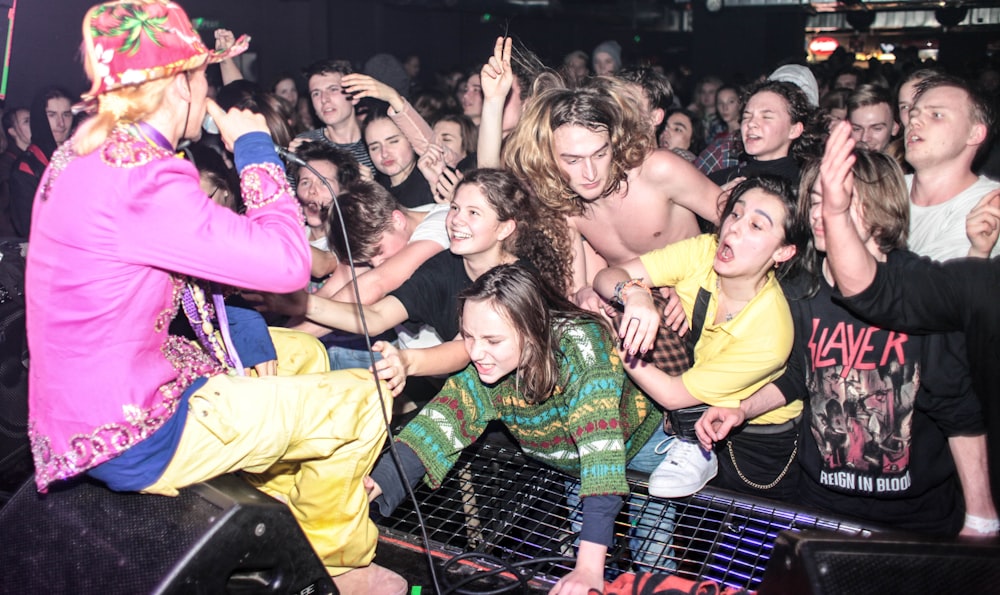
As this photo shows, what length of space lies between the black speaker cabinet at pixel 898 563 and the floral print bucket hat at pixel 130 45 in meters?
1.60

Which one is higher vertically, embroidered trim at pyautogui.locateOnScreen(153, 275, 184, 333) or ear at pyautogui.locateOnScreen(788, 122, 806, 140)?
ear at pyautogui.locateOnScreen(788, 122, 806, 140)

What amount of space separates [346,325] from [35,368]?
1083 millimetres

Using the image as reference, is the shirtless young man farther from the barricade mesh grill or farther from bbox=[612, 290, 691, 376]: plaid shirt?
the barricade mesh grill

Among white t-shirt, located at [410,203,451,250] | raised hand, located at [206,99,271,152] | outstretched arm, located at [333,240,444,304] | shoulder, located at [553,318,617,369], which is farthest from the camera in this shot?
white t-shirt, located at [410,203,451,250]

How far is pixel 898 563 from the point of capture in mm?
1550

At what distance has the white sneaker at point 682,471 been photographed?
2277 millimetres

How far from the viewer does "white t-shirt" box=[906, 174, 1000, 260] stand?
2.50m

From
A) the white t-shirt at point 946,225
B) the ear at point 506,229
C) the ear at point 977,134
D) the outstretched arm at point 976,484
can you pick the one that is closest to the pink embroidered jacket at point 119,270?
the ear at point 506,229

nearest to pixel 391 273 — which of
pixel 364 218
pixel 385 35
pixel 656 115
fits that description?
pixel 364 218

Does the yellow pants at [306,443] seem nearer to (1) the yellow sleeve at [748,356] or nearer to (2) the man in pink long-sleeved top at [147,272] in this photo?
(2) the man in pink long-sleeved top at [147,272]

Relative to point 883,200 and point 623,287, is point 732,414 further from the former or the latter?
point 883,200

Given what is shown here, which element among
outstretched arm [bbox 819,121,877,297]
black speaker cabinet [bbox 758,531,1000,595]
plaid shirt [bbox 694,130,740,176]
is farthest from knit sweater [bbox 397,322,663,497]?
plaid shirt [bbox 694,130,740,176]

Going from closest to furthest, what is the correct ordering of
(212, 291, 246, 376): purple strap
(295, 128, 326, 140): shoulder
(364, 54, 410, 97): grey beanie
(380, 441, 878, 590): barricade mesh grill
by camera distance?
(212, 291, 246, 376): purple strap < (380, 441, 878, 590): barricade mesh grill < (295, 128, 326, 140): shoulder < (364, 54, 410, 97): grey beanie

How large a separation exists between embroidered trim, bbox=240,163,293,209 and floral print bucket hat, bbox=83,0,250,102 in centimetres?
26
